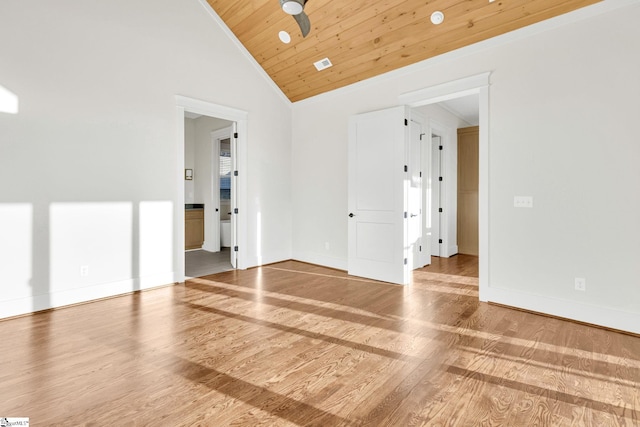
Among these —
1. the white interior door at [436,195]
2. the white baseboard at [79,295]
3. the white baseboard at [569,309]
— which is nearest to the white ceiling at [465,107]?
the white interior door at [436,195]

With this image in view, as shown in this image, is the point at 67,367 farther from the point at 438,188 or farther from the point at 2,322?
the point at 438,188

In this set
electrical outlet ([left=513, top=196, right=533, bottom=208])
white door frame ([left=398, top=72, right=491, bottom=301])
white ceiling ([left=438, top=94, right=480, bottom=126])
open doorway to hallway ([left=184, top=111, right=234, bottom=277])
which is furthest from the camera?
open doorway to hallway ([left=184, top=111, right=234, bottom=277])

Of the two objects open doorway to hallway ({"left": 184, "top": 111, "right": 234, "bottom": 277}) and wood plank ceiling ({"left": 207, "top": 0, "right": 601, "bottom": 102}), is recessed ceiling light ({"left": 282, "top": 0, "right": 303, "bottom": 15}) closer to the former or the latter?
wood plank ceiling ({"left": 207, "top": 0, "right": 601, "bottom": 102})

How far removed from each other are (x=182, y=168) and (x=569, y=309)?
4.87 metres

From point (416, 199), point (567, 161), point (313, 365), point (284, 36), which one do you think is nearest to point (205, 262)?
point (416, 199)

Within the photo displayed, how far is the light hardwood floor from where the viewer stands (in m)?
1.81

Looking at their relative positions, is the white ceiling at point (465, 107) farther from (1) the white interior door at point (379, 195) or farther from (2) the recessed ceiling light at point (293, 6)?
(2) the recessed ceiling light at point (293, 6)

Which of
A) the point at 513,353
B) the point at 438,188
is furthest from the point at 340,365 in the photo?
the point at 438,188

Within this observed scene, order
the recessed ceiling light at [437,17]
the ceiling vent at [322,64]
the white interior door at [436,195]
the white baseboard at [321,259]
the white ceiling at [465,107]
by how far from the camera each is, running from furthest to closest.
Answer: the white interior door at [436,195]
the white ceiling at [465,107]
the white baseboard at [321,259]
the ceiling vent at [322,64]
the recessed ceiling light at [437,17]

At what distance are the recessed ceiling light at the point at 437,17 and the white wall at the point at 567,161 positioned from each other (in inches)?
19.6

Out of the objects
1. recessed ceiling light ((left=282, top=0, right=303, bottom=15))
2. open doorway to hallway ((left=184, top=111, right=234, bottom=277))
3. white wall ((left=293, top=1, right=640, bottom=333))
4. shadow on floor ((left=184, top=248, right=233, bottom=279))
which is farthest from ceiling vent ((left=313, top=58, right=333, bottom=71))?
shadow on floor ((left=184, top=248, right=233, bottom=279))

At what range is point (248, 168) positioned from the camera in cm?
540

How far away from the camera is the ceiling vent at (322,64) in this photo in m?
4.80

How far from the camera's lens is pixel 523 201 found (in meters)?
3.45
